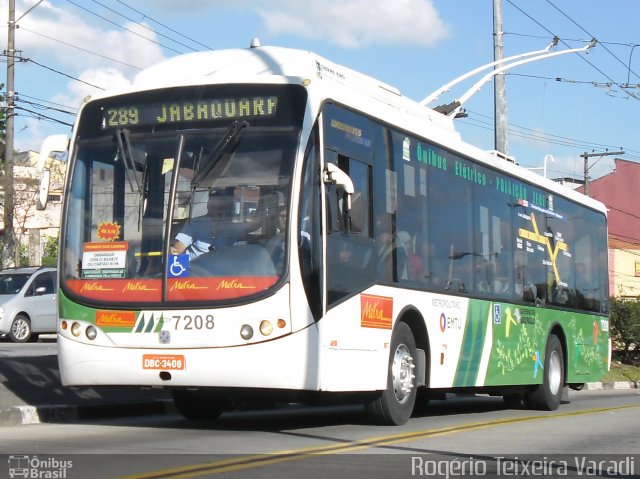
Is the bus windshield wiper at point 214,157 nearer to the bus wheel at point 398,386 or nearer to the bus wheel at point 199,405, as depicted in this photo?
the bus wheel at point 398,386

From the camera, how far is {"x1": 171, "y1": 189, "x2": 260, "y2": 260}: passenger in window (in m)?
10.1

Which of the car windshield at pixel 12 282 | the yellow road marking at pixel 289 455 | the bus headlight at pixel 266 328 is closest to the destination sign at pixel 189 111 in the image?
the bus headlight at pixel 266 328

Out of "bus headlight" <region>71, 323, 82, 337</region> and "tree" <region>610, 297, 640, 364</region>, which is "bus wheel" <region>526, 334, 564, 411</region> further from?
"tree" <region>610, 297, 640, 364</region>

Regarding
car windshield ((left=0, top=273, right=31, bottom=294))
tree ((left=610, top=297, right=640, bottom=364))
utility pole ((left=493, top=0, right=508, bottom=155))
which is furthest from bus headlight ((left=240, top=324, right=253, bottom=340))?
tree ((left=610, top=297, right=640, bottom=364))

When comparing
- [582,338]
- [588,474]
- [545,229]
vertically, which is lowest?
[588,474]

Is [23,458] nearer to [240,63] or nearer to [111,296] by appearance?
[111,296]

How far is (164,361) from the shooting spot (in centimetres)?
1022

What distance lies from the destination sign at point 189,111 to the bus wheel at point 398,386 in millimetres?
2842

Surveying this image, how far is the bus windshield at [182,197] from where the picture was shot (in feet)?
33.1

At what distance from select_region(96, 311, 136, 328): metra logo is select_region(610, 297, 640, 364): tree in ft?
100

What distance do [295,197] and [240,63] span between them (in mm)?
1995

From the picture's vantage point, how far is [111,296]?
10.5 meters

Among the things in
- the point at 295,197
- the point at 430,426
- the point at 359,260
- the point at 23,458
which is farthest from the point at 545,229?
the point at 23,458

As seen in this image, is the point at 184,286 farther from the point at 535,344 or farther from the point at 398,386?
the point at 535,344
